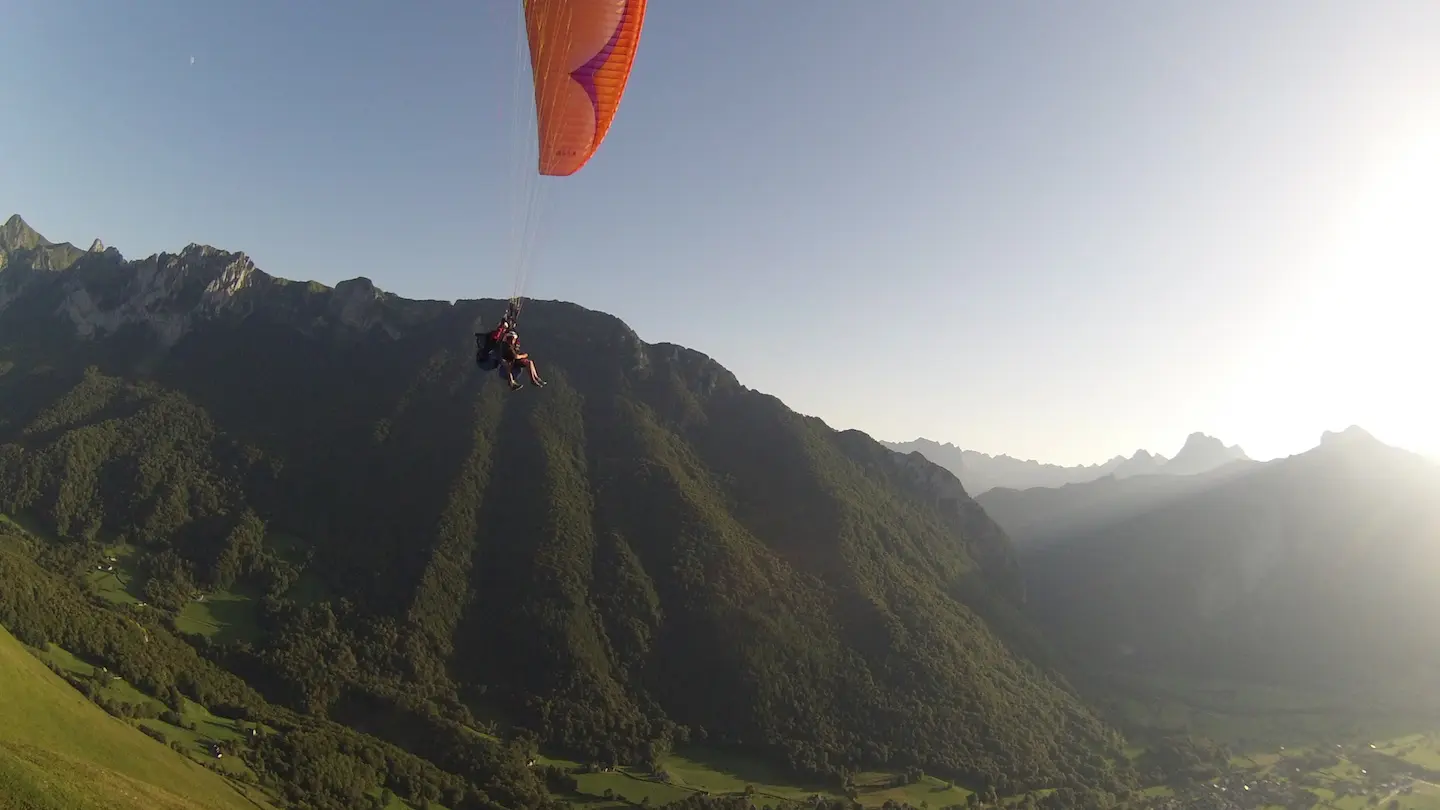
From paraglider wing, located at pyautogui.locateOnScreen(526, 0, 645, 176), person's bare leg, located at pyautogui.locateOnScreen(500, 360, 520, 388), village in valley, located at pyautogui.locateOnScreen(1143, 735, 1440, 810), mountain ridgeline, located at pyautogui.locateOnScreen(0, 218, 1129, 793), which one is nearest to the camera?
paraglider wing, located at pyautogui.locateOnScreen(526, 0, 645, 176)

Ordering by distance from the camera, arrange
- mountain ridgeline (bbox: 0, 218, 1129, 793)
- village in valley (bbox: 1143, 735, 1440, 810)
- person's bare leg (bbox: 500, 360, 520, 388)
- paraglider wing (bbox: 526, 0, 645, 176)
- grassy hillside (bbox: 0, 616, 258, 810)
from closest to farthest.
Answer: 1. paraglider wing (bbox: 526, 0, 645, 176)
2. person's bare leg (bbox: 500, 360, 520, 388)
3. grassy hillside (bbox: 0, 616, 258, 810)
4. village in valley (bbox: 1143, 735, 1440, 810)
5. mountain ridgeline (bbox: 0, 218, 1129, 793)

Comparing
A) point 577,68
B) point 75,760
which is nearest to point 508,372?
point 577,68

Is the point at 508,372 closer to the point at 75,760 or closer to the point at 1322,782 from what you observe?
the point at 75,760

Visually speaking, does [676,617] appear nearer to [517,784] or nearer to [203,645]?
[517,784]

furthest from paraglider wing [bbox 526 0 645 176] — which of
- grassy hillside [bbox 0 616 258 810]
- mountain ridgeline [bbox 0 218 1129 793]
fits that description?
mountain ridgeline [bbox 0 218 1129 793]

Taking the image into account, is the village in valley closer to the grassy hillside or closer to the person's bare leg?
the person's bare leg

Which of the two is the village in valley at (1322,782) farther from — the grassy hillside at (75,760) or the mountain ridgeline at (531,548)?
the grassy hillside at (75,760)
